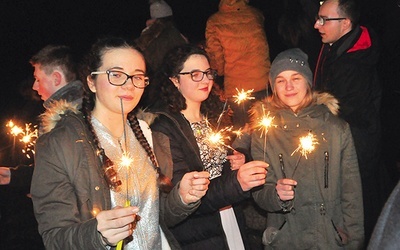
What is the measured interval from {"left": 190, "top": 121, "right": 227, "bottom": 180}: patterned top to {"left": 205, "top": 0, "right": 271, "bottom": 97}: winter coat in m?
2.55

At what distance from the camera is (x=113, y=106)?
3213 millimetres

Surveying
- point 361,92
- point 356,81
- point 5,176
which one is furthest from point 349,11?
point 5,176

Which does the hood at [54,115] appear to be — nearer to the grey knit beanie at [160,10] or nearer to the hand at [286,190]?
the hand at [286,190]

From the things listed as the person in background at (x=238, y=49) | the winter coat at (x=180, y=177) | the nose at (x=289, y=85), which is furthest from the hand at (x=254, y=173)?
the person in background at (x=238, y=49)

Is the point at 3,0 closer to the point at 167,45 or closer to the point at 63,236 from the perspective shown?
the point at 167,45

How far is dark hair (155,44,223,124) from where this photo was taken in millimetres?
4336

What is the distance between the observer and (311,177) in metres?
4.15

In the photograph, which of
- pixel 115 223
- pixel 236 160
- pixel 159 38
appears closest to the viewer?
pixel 115 223

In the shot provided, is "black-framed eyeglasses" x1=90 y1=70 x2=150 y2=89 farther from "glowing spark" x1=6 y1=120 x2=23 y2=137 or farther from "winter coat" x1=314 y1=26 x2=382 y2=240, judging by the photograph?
"winter coat" x1=314 y1=26 x2=382 y2=240

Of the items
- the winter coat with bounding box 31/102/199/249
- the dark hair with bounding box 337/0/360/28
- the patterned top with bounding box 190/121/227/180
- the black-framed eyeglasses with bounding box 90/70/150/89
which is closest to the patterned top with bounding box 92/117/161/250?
the winter coat with bounding box 31/102/199/249

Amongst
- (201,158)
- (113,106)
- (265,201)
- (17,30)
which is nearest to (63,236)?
(113,106)

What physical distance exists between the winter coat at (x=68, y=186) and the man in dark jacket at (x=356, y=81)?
3.22 m

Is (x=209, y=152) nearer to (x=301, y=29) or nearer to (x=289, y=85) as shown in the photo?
(x=289, y=85)

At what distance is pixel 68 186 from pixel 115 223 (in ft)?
1.53
